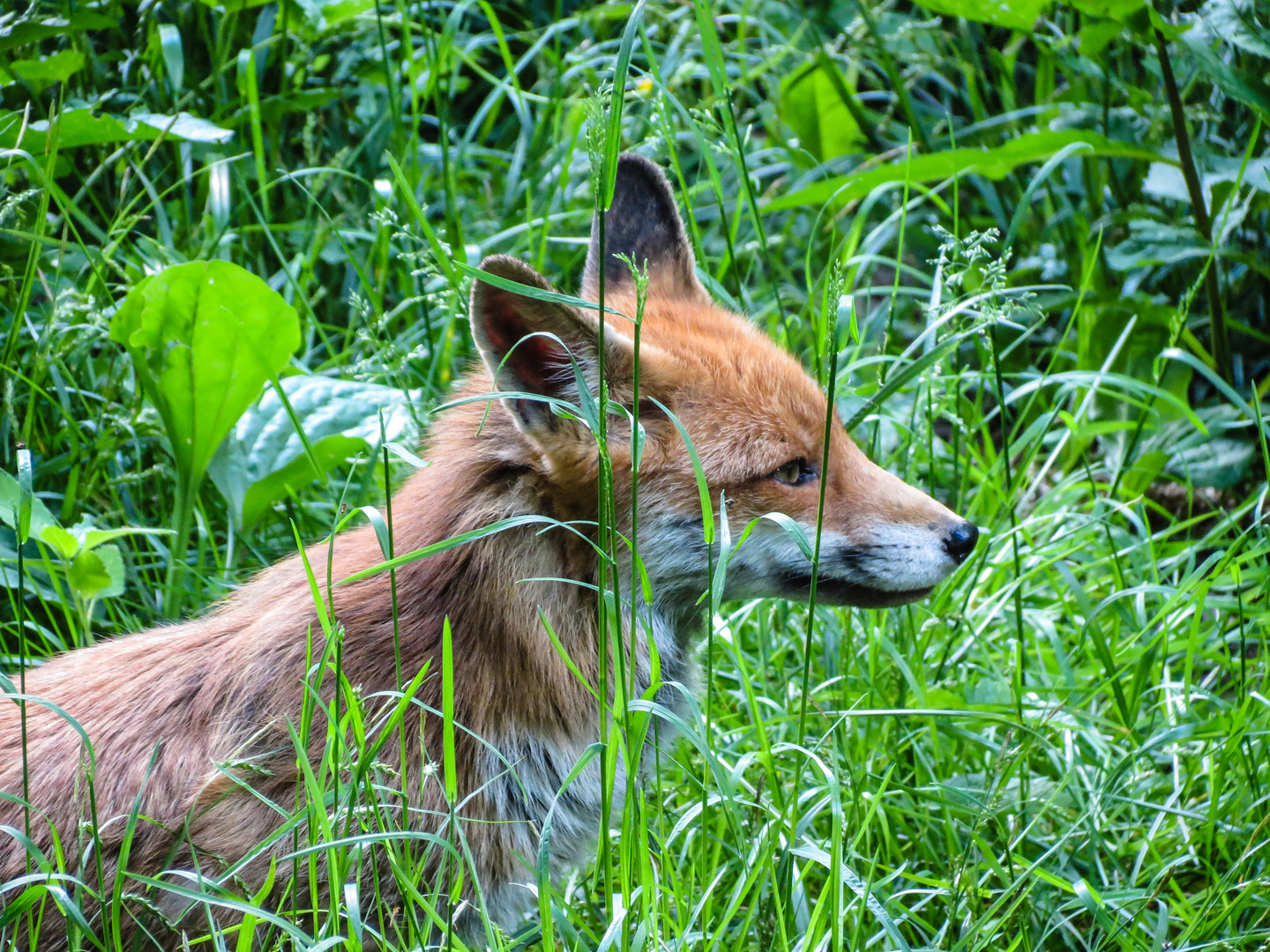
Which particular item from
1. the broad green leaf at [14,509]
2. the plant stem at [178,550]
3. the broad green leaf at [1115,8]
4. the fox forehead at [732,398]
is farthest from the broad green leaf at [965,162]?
the broad green leaf at [14,509]

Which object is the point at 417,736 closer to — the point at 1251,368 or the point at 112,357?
the point at 112,357

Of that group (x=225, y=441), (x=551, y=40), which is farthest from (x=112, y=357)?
(x=551, y=40)

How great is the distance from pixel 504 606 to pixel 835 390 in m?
1.18

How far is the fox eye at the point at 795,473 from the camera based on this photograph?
289 cm

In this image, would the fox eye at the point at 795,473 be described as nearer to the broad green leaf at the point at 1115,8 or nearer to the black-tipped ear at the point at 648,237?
the black-tipped ear at the point at 648,237

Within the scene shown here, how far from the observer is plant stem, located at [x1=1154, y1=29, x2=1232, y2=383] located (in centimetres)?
409

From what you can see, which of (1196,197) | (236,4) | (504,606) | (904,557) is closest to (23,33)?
(236,4)

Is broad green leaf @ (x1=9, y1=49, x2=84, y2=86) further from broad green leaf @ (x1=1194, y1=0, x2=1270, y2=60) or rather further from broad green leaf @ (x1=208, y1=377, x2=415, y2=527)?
broad green leaf @ (x1=1194, y1=0, x2=1270, y2=60)

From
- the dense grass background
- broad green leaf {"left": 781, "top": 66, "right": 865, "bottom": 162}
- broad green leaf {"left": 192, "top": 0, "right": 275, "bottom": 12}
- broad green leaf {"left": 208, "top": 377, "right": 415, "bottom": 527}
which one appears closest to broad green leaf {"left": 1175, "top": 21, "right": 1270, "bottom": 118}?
the dense grass background

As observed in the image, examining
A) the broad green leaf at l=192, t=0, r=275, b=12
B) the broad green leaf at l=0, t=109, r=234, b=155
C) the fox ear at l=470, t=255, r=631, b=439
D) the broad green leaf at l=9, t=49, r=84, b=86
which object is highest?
the broad green leaf at l=192, t=0, r=275, b=12

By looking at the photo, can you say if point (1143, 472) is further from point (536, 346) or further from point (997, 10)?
point (536, 346)

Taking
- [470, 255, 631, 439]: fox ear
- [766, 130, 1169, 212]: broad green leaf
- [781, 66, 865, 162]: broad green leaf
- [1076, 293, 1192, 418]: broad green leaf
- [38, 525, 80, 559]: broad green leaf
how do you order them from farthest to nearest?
[781, 66, 865, 162]: broad green leaf
[1076, 293, 1192, 418]: broad green leaf
[766, 130, 1169, 212]: broad green leaf
[38, 525, 80, 559]: broad green leaf
[470, 255, 631, 439]: fox ear

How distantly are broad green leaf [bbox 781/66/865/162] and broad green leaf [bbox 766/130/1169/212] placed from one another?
1.33 metres

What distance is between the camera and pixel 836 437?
121 inches
